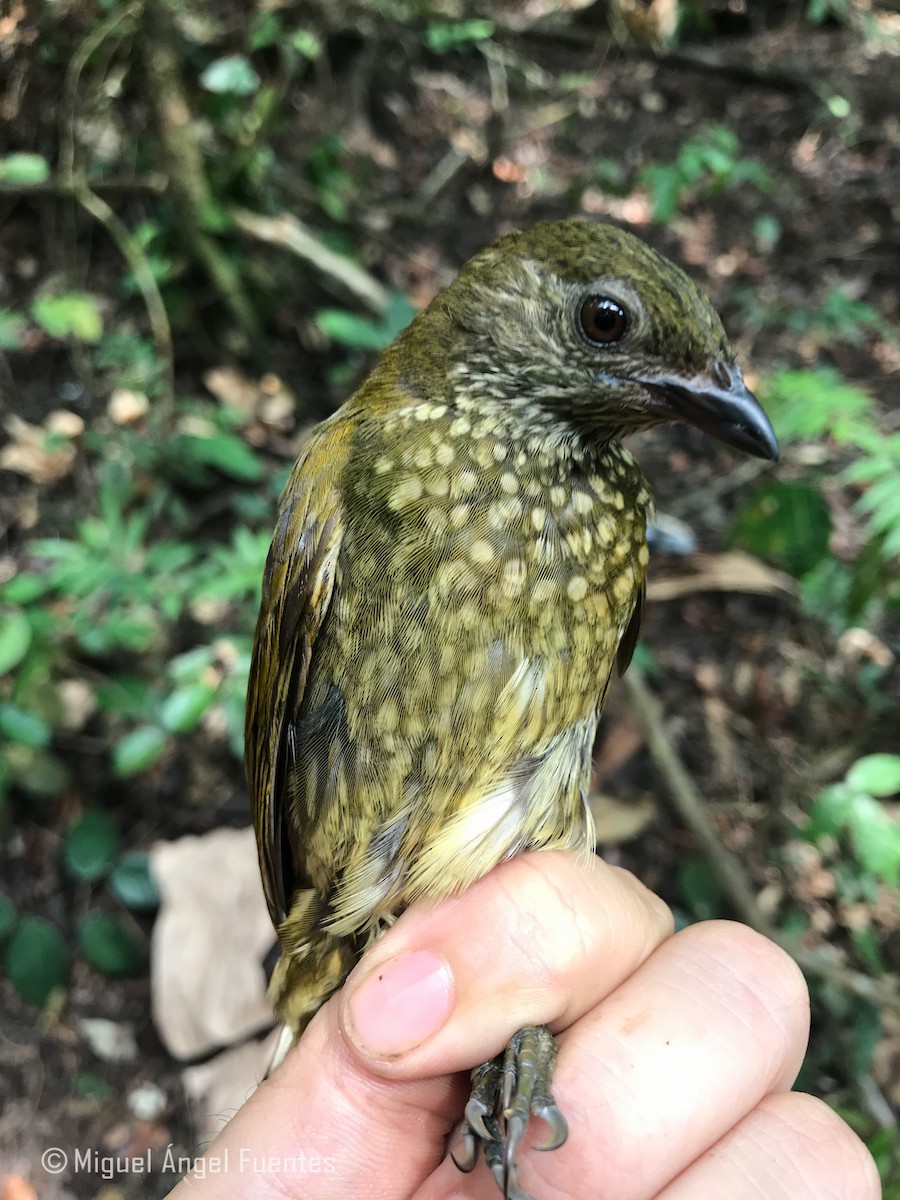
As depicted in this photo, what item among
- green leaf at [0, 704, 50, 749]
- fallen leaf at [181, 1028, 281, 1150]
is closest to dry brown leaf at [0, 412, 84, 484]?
green leaf at [0, 704, 50, 749]

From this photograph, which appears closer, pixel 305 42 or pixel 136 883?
pixel 136 883

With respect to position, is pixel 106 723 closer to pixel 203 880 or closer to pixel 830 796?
pixel 203 880

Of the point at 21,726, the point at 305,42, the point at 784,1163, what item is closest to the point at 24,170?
the point at 305,42

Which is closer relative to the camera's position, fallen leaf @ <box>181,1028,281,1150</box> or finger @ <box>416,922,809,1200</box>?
finger @ <box>416,922,809,1200</box>

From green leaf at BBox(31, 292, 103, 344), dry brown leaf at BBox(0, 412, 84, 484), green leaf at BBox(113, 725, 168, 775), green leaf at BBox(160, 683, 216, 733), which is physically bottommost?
green leaf at BBox(113, 725, 168, 775)

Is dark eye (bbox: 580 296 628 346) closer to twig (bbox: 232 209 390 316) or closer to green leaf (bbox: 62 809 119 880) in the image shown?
green leaf (bbox: 62 809 119 880)

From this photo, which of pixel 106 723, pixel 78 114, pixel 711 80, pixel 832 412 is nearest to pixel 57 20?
pixel 78 114

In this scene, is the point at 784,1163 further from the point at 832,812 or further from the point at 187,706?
the point at 187,706
